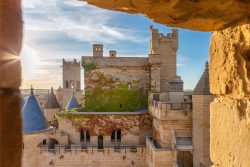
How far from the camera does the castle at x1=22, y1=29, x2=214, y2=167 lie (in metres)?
14.1

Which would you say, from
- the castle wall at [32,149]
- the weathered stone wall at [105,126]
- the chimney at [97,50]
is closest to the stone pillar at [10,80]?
the castle wall at [32,149]

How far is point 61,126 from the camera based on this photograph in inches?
779

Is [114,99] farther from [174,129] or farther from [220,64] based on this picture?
[220,64]

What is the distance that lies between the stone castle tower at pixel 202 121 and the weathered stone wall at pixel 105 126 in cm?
694

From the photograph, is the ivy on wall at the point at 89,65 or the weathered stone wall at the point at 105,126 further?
the ivy on wall at the point at 89,65

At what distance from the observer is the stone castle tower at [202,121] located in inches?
492

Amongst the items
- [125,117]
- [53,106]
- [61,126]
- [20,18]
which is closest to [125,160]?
[125,117]

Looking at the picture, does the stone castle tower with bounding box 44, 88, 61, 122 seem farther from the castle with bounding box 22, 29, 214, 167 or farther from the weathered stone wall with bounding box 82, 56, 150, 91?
the weathered stone wall with bounding box 82, 56, 150, 91

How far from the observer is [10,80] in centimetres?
104

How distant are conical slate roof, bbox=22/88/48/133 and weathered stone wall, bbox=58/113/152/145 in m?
1.45

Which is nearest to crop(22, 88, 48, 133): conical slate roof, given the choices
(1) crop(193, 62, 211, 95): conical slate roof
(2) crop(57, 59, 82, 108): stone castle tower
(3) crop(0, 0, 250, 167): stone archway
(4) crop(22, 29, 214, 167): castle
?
(4) crop(22, 29, 214, 167): castle

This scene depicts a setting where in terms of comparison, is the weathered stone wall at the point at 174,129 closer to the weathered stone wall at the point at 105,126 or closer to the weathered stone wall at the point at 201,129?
the weathered stone wall at the point at 201,129

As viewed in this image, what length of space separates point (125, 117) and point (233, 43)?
59.8 feet

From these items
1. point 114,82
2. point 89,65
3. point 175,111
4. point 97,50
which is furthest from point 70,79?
point 175,111
